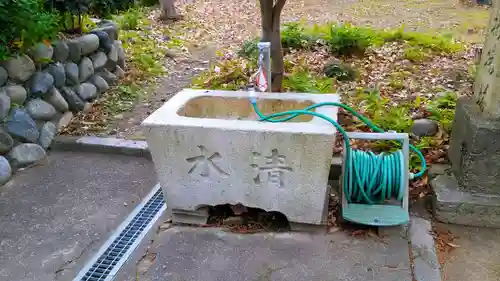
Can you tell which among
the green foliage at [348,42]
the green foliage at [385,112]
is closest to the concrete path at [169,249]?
the green foliage at [385,112]

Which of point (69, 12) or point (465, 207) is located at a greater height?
point (69, 12)

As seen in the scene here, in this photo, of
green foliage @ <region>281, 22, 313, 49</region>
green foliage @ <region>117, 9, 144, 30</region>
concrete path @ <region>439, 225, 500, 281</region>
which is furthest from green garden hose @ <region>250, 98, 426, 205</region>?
green foliage @ <region>117, 9, 144, 30</region>

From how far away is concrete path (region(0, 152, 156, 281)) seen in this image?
2.91m

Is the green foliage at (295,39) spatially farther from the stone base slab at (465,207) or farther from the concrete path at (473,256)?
the concrete path at (473,256)

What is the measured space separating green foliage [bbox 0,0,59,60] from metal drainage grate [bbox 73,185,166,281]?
1.84m

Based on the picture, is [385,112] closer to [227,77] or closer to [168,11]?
[227,77]

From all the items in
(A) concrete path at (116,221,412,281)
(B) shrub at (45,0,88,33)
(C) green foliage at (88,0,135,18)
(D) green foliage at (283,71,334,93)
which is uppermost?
(B) shrub at (45,0,88,33)

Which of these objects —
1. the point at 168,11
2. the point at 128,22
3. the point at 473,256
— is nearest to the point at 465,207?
the point at 473,256

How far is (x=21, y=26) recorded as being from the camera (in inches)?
156

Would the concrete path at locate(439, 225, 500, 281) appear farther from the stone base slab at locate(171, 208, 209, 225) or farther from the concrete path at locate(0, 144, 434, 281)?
the stone base slab at locate(171, 208, 209, 225)

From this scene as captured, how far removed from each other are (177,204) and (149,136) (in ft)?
1.81

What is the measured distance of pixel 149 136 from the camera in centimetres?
286

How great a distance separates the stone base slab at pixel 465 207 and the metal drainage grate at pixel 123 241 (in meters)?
2.11

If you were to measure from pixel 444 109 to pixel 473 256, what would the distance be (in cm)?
183
